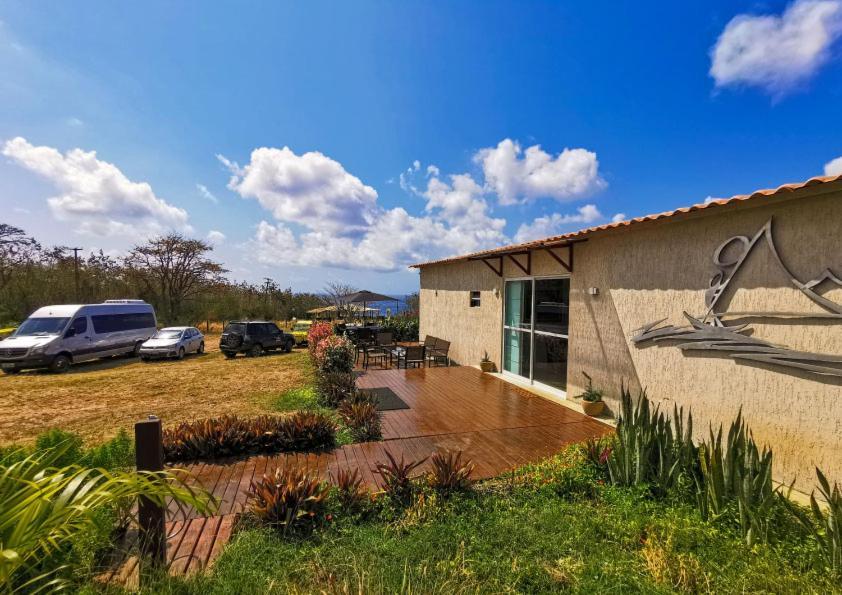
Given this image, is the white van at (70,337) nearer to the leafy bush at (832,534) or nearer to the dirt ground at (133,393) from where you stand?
the dirt ground at (133,393)

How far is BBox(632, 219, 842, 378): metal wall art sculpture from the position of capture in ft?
11.9

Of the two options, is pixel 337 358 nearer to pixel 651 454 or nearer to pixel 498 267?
pixel 498 267

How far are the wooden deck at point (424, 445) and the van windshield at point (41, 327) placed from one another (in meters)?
12.0

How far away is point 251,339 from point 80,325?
563 centimetres

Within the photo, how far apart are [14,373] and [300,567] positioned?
15.7 m

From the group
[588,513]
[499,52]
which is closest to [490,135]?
[499,52]

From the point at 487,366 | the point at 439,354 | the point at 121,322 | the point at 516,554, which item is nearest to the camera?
the point at 516,554

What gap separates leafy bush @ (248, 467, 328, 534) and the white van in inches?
536

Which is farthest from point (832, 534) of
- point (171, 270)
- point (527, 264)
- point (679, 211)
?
point (171, 270)

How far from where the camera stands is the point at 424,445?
502cm

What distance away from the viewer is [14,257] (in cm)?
2056

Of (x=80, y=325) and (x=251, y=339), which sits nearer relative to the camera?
(x=80, y=325)

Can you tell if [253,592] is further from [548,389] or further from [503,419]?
[548,389]

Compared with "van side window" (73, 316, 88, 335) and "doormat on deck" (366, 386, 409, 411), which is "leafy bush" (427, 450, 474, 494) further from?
"van side window" (73, 316, 88, 335)
